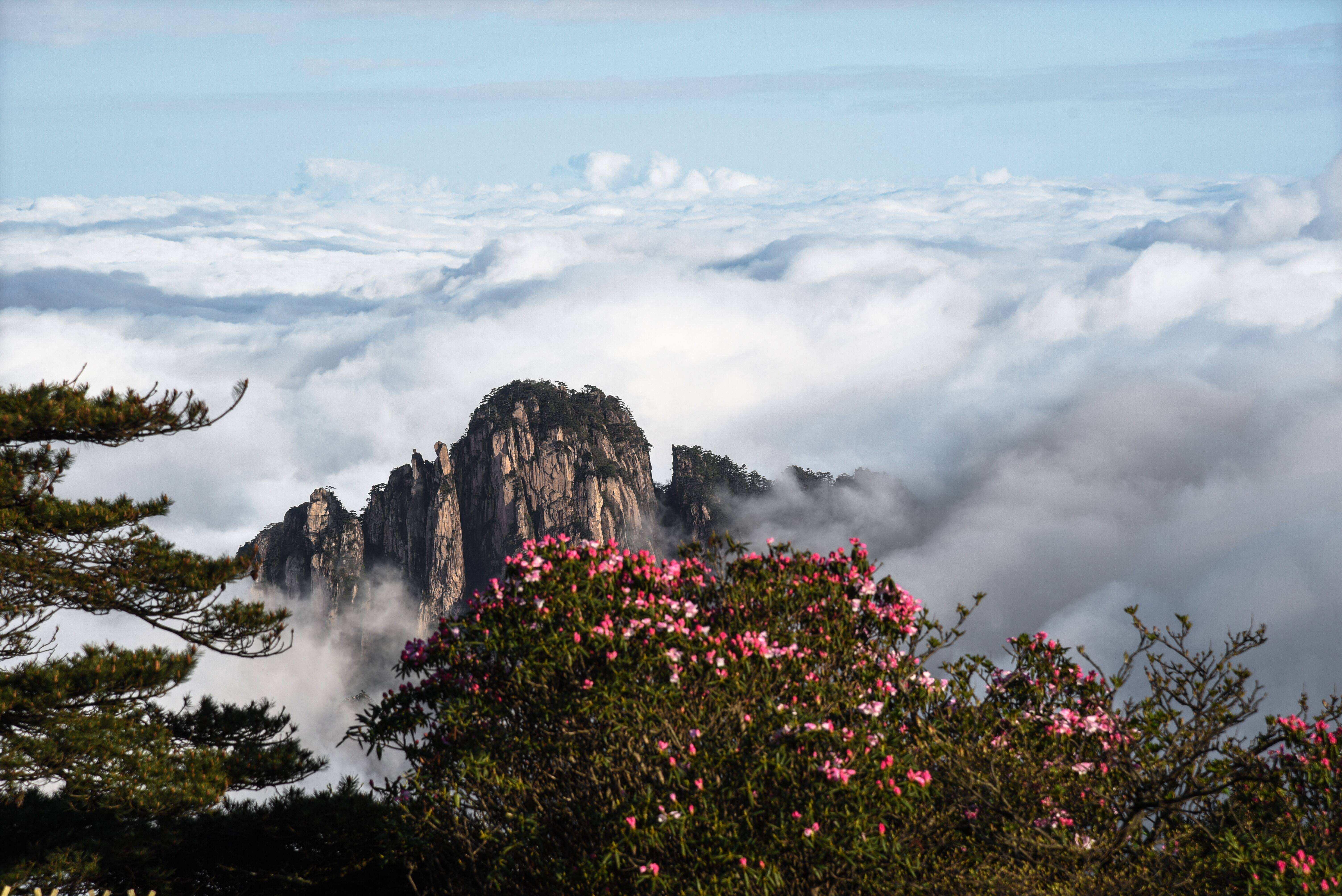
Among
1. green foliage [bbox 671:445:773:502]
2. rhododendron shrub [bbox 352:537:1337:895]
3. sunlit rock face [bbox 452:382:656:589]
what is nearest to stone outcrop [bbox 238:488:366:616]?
sunlit rock face [bbox 452:382:656:589]

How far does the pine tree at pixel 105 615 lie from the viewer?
11.5 m

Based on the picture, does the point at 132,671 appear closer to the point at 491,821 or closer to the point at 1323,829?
the point at 491,821

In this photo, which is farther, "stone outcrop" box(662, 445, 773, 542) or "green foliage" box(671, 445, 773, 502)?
"green foliage" box(671, 445, 773, 502)

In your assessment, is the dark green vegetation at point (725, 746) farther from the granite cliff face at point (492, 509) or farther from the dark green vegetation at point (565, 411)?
the dark green vegetation at point (565, 411)

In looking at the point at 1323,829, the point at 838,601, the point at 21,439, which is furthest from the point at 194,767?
the point at 1323,829

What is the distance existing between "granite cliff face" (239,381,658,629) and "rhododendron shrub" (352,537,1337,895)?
8329 centimetres

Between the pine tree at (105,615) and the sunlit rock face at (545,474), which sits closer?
the pine tree at (105,615)

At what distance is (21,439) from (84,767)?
3.98 metres

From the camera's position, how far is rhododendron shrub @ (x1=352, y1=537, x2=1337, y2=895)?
759 centimetres

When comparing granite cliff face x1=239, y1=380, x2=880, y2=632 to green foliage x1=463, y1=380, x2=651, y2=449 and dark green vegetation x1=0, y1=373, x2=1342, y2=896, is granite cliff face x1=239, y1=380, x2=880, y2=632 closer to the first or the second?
green foliage x1=463, y1=380, x2=651, y2=449

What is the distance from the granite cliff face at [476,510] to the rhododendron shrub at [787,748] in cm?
8329

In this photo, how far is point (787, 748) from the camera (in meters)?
7.89

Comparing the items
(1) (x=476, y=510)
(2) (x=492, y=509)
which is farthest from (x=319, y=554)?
(2) (x=492, y=509)

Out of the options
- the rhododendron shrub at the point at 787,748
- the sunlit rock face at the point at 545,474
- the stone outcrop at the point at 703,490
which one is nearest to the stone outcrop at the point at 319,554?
the sunlit rock face at the point at 545,474
